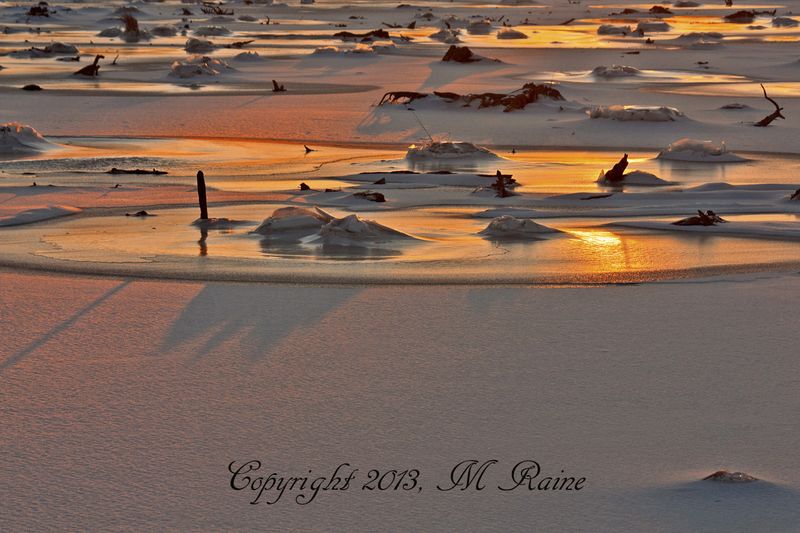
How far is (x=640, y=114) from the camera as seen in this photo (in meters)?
12.2

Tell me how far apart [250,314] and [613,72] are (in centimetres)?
1292

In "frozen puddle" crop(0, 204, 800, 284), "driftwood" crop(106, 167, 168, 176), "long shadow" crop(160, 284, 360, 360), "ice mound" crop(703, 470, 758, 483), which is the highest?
"ice mound" crop(703, 470, 758, 483)

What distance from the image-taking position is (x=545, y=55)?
843 inches

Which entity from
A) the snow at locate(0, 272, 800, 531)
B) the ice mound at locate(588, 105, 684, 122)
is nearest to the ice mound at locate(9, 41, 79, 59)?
the ice mound at locate(588, 105, 684, 122)

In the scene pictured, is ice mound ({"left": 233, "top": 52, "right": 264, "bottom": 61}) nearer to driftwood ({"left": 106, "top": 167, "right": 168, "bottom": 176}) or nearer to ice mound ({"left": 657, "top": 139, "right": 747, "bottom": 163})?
driftwood ({"left": 106, "top": 167, "right": 168, "bottom": 176})

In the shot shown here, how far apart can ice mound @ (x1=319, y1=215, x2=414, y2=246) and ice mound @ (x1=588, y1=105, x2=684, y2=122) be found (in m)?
6.04

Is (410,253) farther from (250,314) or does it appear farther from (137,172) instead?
(137,172)

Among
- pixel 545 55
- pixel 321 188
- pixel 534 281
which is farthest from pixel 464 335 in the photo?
pixel 545 55

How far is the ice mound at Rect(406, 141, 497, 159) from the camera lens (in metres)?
9.85

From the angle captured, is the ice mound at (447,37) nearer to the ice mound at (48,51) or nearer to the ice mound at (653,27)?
the ice mound at (653,27)

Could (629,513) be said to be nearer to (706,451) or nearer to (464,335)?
(706,451)

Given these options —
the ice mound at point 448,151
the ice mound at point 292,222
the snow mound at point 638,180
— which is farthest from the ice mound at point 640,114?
the ice mound at point 292,222

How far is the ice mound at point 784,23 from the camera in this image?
31538mm

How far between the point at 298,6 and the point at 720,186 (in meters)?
37.4
